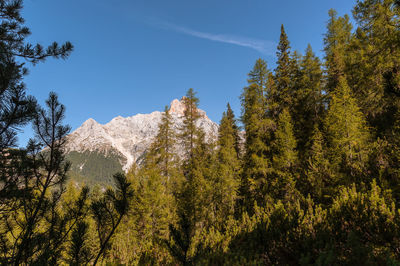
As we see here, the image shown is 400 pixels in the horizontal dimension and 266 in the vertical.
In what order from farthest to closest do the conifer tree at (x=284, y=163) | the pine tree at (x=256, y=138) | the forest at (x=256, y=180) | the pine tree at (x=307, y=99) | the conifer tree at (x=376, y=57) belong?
1. the pine tree at (x=307, y=99)
2. the pine tree at (x=256, y=138)
3. the conifer tree at (x=284, y=163)
4. the conifer tree at (x=376, y=57)
5. the forest at (x=256, y=180)

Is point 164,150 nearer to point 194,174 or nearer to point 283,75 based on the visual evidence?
point 194,174

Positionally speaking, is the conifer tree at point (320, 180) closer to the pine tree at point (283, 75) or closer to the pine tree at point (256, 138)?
the pine tree at point (256, 138)

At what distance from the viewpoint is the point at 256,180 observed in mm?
17375

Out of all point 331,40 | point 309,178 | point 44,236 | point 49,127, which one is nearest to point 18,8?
point 49,127

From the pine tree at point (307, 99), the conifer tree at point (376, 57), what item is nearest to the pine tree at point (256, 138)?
the pine tree at point (307, 99)

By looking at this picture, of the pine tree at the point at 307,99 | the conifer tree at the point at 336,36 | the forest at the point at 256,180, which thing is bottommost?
the forest at the point at 256,180

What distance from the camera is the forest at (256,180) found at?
3201 mm

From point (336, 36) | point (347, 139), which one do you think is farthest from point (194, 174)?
point (336, 36)

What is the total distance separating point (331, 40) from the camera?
24.5 m

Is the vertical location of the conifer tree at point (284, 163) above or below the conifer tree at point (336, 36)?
below

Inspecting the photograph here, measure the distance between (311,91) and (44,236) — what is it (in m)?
24.1

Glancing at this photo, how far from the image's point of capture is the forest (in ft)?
10.5

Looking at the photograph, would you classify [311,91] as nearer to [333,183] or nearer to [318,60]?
[318,60]

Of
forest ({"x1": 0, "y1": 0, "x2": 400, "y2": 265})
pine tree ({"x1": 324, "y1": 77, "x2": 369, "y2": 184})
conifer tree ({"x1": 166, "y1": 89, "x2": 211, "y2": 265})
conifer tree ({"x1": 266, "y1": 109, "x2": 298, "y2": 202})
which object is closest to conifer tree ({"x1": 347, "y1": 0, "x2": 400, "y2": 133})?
forest ({"x1": 0, "y1": 0, "x2": 400, "y2": 265})
